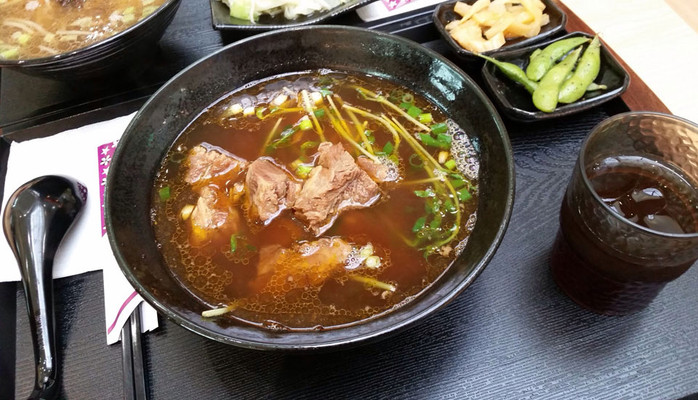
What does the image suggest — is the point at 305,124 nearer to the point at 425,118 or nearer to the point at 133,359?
the point at 425,118

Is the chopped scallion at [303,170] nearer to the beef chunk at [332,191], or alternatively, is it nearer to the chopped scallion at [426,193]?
the beef chunk at [332,191]

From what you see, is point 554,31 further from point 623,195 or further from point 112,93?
point 112,93

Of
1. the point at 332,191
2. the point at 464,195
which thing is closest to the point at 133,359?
the point at 332,191

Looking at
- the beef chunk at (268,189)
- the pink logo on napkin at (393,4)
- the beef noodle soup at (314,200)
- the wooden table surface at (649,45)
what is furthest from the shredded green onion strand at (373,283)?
the pink logo on napkin at (393,4)

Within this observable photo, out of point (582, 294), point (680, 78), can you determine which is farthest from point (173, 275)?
point (680, 78)

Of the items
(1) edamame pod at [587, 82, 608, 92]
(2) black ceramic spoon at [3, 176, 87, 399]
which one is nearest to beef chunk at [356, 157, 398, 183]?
(1) edamame pod at [587, 82, 608, 92]

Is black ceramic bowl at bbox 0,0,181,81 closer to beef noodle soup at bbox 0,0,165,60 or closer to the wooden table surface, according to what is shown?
beef noodle soup at bbox 0,0,165,60
